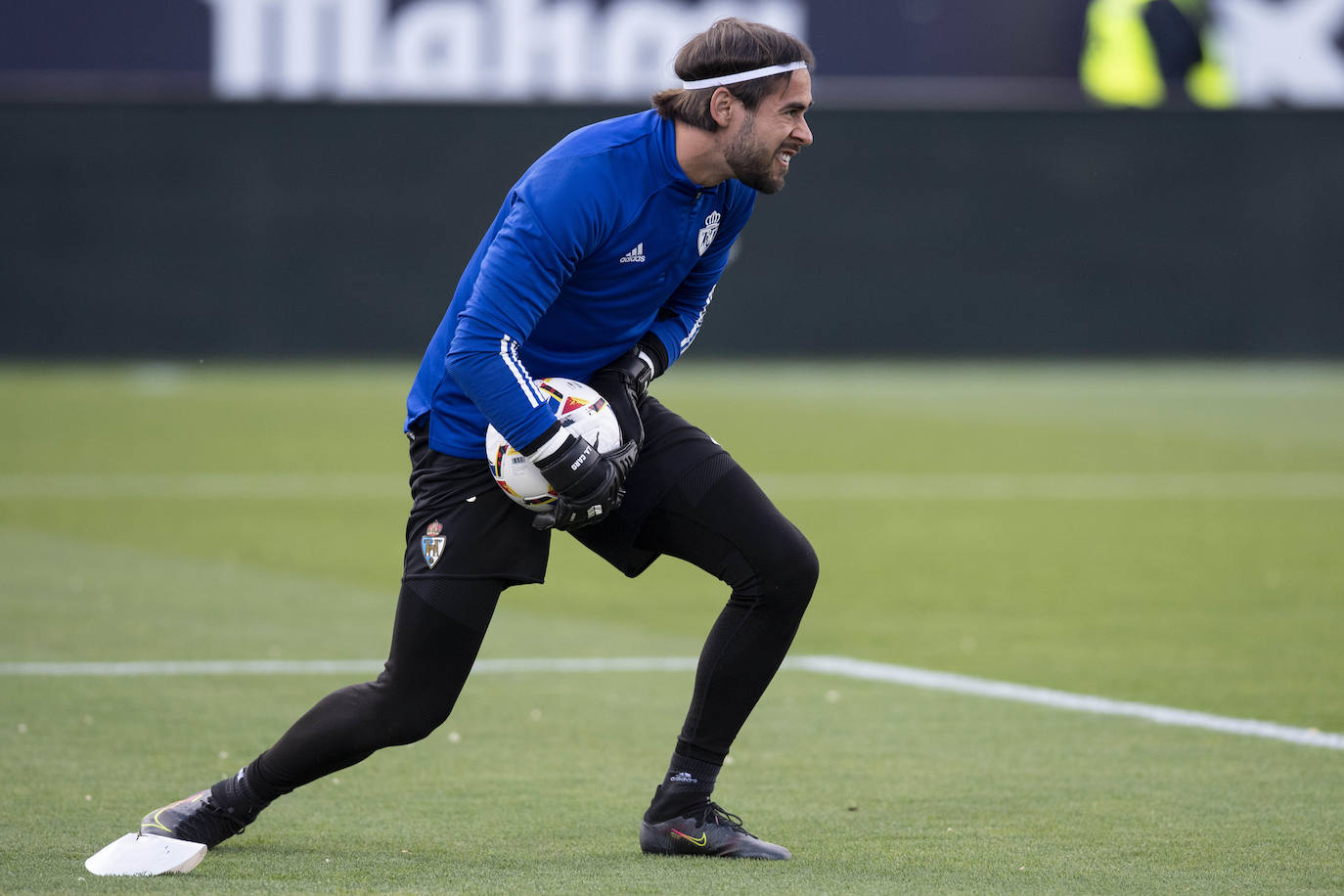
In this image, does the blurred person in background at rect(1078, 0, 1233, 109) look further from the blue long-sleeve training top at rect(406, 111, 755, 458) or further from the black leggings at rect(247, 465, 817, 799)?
the black leggings at rect(247, 465, 817, 799)

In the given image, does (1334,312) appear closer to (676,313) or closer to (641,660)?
(641,660)

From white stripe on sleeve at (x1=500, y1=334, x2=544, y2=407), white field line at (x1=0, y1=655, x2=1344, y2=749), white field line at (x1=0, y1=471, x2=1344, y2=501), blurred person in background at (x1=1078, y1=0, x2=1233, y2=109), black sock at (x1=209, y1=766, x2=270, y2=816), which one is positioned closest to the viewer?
white stripe on sleeve at (x1=500, y1=334, x2=544, y2=407)

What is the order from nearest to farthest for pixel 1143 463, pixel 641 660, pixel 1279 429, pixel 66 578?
pixel 641 660, pixel 66 578, pixel 1143 463, pixel 1279 429

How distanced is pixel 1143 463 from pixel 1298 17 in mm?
13072

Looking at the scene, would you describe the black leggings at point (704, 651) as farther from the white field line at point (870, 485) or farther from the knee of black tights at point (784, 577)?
the white field line at point (870, 485)

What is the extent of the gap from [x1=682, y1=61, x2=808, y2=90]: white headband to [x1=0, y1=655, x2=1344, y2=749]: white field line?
3.06 m

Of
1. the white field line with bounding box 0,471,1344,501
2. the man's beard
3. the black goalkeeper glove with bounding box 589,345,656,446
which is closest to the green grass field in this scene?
the white field line with bounding box 0,471,1344,501

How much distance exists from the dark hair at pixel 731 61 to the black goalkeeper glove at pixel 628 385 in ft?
2.30

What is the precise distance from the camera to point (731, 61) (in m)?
4.88

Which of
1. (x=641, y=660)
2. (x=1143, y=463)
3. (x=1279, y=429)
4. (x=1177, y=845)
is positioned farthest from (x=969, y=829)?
(x=1279, y=429)

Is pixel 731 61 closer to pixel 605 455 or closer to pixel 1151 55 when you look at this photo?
pixel 605 455

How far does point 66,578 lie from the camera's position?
10070 millimetres

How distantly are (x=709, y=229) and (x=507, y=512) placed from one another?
35.5 inches

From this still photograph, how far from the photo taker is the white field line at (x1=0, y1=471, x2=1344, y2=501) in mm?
13828
